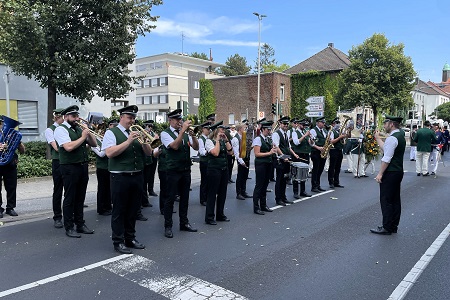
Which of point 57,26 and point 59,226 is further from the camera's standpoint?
point 57,26

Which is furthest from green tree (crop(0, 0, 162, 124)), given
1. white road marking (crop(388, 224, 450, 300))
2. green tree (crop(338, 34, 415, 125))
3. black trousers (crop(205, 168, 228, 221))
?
green tree (crop(338, 34, 415, 125))

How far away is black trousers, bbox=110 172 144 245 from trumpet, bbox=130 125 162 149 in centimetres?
50

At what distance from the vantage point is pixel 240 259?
525 centimetres

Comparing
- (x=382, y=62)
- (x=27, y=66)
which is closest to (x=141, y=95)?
(x=382, y=62)

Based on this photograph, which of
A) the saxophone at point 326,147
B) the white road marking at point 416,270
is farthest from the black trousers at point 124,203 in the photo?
the saxophone at point 326,147

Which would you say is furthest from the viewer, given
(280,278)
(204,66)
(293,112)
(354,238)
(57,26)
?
(204,66)

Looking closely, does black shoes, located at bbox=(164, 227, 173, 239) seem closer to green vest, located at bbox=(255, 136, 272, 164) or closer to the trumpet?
the trumpet

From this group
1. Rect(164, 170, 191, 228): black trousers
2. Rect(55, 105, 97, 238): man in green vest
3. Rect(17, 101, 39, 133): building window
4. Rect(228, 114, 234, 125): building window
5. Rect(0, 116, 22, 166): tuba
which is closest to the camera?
Rect(55, 105, 97, 238): man in green vest

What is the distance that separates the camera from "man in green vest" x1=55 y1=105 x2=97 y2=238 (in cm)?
606

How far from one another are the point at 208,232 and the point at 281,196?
3.02 m

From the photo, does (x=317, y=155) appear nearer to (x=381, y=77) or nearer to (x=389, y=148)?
(x=389, y=148)

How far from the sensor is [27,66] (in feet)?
39.7

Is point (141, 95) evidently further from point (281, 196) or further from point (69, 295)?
point (69, 295)

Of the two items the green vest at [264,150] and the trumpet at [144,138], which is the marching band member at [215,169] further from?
→ the trumpet at [144,138]
